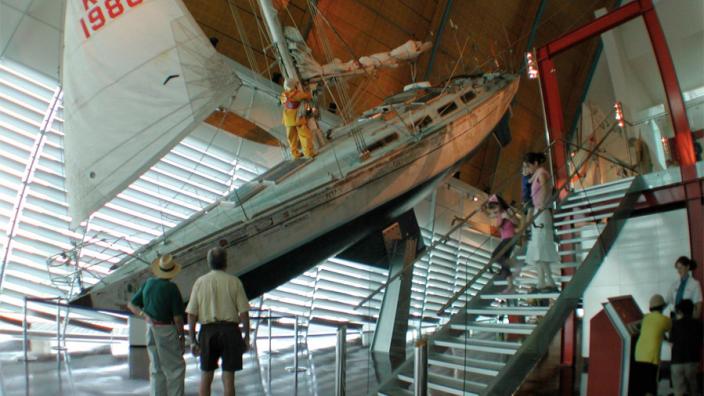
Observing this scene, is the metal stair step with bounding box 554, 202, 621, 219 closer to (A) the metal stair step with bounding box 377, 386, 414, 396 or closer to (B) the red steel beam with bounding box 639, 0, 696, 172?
(B) the red steel beam with bounding box 639, 0, 696, 172

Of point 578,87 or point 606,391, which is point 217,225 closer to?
point 606,391

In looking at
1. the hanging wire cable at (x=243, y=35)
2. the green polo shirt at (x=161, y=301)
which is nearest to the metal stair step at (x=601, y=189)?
the hanging wire cable at (x=243, y=35)

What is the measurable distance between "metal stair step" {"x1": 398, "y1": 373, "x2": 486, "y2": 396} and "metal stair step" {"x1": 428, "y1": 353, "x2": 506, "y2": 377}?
0.13m

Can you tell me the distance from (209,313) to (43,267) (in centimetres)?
735

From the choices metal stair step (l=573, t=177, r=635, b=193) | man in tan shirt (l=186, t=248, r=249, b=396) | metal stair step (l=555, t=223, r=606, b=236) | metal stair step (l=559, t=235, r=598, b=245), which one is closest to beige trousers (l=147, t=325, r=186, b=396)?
man in tan shirt (l=186, t=248, r=249, b=396)

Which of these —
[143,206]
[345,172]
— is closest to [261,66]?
[143,206]

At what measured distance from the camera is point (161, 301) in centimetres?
477

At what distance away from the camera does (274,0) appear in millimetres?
11297

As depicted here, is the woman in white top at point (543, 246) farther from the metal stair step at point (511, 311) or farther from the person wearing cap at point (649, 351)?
the person wearing cap at point (649, 351)

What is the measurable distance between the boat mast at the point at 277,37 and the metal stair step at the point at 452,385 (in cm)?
601

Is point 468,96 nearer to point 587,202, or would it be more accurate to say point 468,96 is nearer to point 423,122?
point 423,122

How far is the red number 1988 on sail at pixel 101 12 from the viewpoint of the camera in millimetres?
8133

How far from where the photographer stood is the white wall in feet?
29.7

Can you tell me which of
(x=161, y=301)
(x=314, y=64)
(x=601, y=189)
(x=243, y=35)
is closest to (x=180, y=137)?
(x=161, y=301)
